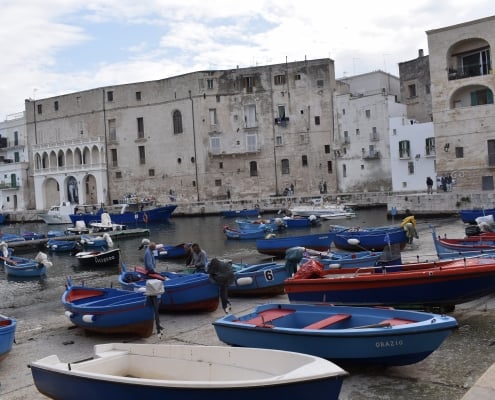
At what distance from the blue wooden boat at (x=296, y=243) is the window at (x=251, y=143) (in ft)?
98.1

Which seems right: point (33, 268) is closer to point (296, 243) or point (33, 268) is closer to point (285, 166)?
point (296, 243)

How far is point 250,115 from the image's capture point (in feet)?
161

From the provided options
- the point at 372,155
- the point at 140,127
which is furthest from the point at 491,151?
the point at 140,127

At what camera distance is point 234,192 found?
49156mm

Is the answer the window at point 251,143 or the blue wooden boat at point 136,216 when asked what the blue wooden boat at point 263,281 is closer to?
the blue wooden boat at point 136,216

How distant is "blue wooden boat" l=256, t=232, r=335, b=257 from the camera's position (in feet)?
58.9

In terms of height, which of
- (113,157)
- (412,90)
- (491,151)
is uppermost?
(412,90)

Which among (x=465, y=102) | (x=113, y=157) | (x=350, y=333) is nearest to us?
(x=350, y=333)

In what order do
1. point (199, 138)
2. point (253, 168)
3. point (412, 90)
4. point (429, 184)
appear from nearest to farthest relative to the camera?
point (429, 184) < point (412, 90) < point (253, 168) < point (199, 138)

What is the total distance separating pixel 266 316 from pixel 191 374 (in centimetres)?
186

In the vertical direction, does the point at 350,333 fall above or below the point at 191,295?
above

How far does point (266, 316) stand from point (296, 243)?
11.2 meters

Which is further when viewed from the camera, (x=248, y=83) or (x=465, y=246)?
(x=248, y=83)

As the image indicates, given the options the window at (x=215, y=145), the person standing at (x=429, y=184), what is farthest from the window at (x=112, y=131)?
the person standing at (x=429, y=184)
